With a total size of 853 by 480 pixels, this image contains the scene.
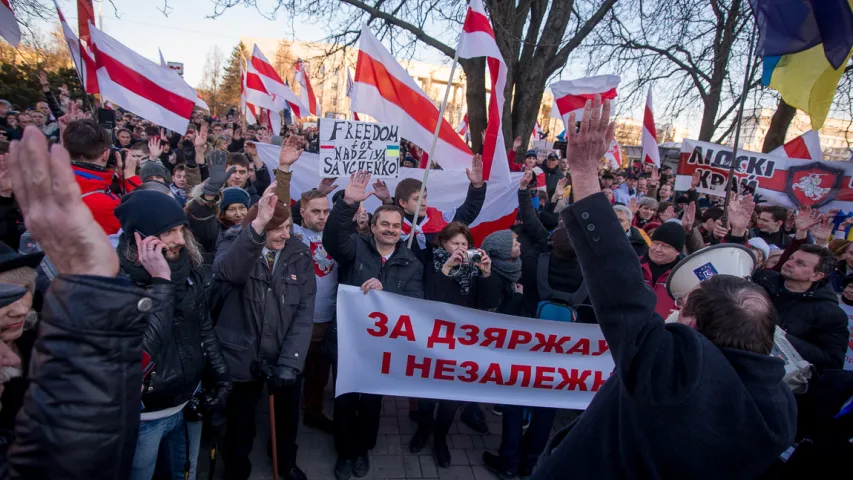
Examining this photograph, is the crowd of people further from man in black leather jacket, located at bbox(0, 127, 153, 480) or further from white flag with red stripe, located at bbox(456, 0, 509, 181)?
white flag with red stripe, located at bbox(456, 0, 509, 181)

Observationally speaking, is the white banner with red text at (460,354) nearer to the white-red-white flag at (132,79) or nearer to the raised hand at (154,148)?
the white-red-white flag at (132,79)

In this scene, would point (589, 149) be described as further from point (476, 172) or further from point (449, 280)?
point (476, 172)

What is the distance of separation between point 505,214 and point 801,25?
2989 mm

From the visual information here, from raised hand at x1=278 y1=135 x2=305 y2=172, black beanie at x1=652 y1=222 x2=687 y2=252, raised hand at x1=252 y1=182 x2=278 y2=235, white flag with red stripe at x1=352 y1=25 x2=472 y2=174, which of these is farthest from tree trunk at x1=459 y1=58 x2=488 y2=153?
raised hand at x1=252 y1=182 x2=278 y2=235

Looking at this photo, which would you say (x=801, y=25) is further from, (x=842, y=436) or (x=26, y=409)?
(x=26, y=409)

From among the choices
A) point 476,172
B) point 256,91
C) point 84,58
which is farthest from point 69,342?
Result: point 256,91

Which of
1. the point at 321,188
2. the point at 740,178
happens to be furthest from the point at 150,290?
the point at 740,178

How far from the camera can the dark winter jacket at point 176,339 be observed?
192 cm

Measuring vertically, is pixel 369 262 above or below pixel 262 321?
above

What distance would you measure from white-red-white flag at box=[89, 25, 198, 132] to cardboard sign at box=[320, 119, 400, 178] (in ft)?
7.83

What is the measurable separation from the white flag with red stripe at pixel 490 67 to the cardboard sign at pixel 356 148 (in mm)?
820

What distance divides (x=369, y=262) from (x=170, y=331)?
134 cm

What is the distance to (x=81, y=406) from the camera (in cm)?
82

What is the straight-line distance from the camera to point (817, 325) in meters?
2.96
